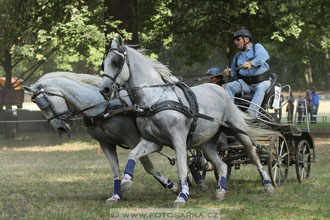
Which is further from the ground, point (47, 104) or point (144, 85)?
point (144, 85)

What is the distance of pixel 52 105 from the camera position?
26.3 ft

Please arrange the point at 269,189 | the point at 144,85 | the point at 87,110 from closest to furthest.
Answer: the point at 144,85 < the point at 87,110 < the point at 269,189

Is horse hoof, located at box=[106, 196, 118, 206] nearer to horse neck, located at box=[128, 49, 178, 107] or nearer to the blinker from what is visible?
horse neck, located at box=[128, 49, 178, 107]

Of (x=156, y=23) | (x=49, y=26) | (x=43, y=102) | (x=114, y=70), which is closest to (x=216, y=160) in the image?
(x=114, y=70)

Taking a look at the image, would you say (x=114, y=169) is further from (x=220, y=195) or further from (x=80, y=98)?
(x=220, y=195)

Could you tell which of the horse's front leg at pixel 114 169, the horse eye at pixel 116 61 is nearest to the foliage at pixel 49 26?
the horse's front leg at pixel 114 169

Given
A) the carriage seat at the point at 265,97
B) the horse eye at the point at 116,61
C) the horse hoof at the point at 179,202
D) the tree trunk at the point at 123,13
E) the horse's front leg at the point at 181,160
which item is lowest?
the horse hoof at the point at 179,202

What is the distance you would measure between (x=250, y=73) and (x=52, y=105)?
3.51 m

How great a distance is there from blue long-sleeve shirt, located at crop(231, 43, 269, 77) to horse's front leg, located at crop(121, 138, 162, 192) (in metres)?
2.66

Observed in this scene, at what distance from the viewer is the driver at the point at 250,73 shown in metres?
9.42

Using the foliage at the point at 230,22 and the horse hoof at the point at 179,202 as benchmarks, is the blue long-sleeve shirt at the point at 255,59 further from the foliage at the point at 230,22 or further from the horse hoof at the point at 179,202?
the foliage at the point at 230,22

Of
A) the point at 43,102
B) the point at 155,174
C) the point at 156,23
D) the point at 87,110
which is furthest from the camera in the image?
the point at 156,23

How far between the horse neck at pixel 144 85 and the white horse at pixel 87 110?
0.60 m

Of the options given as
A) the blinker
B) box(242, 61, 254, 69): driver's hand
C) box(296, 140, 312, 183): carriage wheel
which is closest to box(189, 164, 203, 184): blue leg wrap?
box(296, 140, 312, 183): carriage wheel
